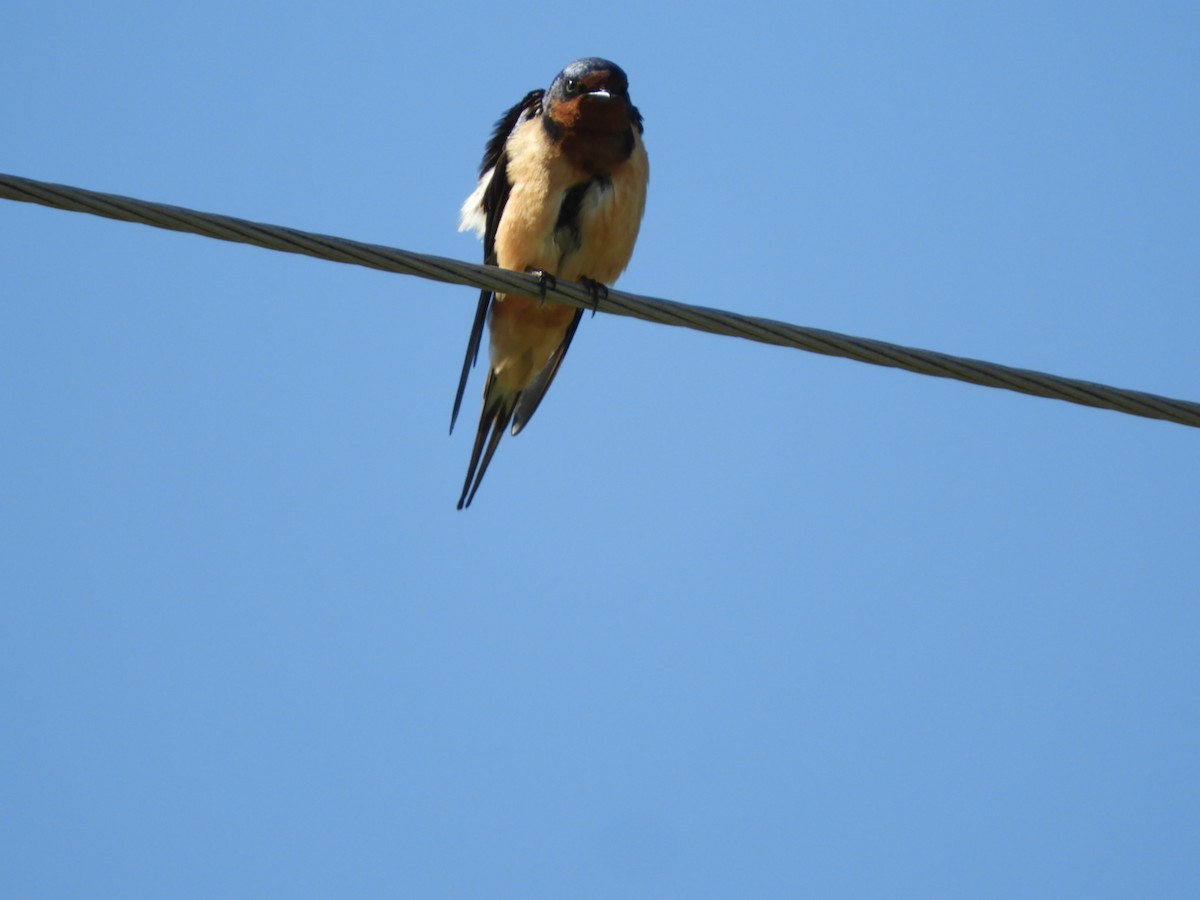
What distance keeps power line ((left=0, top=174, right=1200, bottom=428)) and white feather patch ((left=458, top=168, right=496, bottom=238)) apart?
2989mm

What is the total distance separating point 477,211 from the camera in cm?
752

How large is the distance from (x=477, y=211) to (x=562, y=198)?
3.23 feet

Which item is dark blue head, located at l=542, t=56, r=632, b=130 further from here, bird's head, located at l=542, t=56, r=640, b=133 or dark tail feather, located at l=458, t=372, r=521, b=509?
dark tail feather, located at l=458, t=372, r=521, b=509

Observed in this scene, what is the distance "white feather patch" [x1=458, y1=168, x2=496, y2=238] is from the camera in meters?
7.43

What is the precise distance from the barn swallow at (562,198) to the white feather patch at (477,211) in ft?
0.16

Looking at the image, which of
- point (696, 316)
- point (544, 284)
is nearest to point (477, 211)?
point (544, 284)

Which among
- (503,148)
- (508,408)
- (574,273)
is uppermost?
(503,148)

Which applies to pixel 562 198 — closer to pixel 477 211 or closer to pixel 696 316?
pixel 477 211

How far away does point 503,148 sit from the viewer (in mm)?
7336

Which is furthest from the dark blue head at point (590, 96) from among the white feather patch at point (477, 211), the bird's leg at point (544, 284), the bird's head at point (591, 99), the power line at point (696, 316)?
the power line at point (696, 316)

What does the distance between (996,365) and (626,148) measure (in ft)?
9.87

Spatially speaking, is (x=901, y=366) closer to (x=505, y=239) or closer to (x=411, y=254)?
(x=411, y=254)

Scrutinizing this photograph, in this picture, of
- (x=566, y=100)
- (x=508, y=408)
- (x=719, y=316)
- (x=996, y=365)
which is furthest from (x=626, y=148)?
(x=996, y=365)

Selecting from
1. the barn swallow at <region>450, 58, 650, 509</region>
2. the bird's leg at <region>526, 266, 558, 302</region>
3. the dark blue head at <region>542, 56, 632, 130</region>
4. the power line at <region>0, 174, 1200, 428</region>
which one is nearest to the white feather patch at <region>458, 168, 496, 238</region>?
the barn swallow at <region>450, 58, 650, 509</region>
